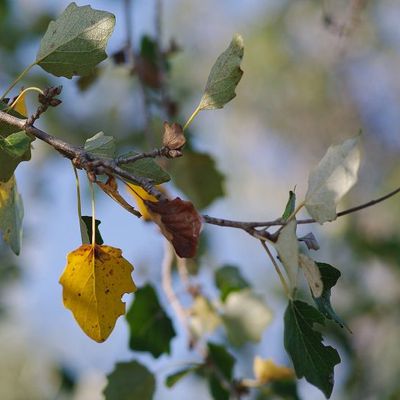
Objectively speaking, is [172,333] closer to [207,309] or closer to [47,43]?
[207,309]

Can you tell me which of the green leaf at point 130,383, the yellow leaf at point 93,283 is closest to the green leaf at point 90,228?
the yellow leaf at point 93,283

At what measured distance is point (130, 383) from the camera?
3.20 ft

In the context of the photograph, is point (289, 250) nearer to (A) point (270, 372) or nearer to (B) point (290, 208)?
(B) point (290, 208)

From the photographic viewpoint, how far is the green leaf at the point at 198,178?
3.93 feet

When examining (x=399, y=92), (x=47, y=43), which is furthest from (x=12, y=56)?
(x=399, y=92)

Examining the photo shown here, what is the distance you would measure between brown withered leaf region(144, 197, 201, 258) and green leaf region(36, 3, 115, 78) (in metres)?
0.18

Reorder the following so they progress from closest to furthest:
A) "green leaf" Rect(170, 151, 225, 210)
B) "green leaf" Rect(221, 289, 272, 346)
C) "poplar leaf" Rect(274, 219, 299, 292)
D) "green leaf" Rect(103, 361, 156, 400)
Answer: "poplar leaf" Rect(274, 219, 299, 292)
"green leaf" Rect(103, 361, 156, 400)
"green leaf" Rect(221, 289, 272, 346)
"green leaf" Rect(170, 151, 225, 210)

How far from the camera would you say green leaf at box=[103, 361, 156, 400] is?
3.15 ft

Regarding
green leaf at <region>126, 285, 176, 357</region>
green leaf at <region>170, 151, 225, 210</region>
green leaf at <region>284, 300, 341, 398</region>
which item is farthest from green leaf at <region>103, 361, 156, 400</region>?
green leaf at <region>284, 300, 341, 398</region>

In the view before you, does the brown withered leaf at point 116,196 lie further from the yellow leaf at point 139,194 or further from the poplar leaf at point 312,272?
the poplar leaf at point 312,272

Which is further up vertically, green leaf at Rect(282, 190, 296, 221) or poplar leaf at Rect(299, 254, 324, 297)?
green leaf at Rect(282, 190, 296, 221)

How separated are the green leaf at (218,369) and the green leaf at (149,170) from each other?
0.53 metres

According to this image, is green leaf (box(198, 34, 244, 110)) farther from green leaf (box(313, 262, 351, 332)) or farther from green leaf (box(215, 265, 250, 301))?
green leaf (box(215, 265, 250, 301))

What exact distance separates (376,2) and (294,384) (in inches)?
138
